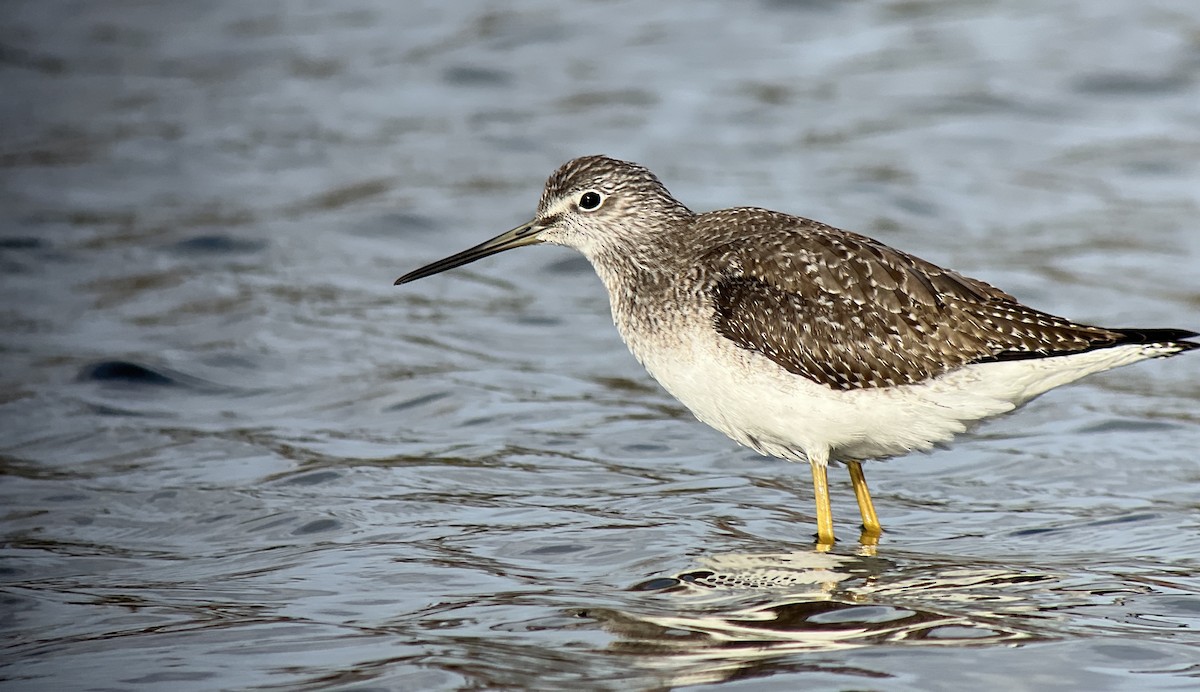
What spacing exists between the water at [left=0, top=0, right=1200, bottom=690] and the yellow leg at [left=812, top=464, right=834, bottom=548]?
0.24 metres

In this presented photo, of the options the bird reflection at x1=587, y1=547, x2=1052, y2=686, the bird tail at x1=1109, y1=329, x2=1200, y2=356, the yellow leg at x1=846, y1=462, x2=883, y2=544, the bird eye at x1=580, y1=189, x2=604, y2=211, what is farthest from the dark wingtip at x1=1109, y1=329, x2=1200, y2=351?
the bird eye at x1=580, y1=189, x2=604, y2=211

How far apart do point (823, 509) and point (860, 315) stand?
1141 millimetres

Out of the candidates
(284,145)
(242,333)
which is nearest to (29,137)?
(284,145)

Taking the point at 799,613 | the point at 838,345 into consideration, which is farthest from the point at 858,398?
the point at 799,613

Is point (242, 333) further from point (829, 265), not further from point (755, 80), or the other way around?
point (755, 80)

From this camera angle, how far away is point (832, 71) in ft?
65.4

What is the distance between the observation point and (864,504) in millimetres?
9469

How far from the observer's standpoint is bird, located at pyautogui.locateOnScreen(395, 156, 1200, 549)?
344 inches

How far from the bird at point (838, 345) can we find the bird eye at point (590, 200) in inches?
29.9

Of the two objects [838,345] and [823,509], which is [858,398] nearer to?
[838,345]

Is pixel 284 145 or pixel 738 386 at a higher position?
pixel 284 145

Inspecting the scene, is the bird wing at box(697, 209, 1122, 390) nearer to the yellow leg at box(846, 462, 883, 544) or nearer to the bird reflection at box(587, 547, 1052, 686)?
the yellow leg at box(846, 462, 883, 544)

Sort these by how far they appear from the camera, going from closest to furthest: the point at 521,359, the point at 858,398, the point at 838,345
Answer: the point at 858,398, the point at 838,345, the point at 521,359

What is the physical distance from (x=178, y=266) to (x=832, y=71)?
8.81 meters
